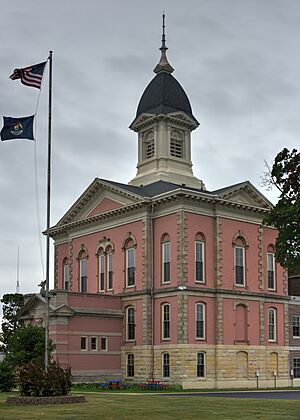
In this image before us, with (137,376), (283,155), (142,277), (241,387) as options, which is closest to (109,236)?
(142,277)

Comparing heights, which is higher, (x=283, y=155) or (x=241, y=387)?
(x=283, y=155)

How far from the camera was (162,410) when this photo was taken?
91.9 feet

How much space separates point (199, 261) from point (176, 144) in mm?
15009

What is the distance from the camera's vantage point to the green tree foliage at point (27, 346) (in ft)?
146

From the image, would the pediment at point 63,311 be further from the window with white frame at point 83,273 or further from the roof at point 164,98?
the roof at point 164,98

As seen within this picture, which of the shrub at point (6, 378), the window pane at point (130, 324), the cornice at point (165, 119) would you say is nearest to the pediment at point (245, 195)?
the cornice at point (165, 119)

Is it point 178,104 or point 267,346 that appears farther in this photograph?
point 178,104

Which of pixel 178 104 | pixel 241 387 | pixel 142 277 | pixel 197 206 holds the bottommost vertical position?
pixel 241 387

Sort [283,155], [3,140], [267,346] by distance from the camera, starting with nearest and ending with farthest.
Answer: [3,140] < [283,155] < [267,346]

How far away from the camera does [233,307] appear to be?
55344 mm

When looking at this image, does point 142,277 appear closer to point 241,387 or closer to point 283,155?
point 241,387

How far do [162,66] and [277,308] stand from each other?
2444cm

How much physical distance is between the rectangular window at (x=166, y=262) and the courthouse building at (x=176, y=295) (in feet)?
0.25

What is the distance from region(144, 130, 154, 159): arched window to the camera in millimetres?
65938
